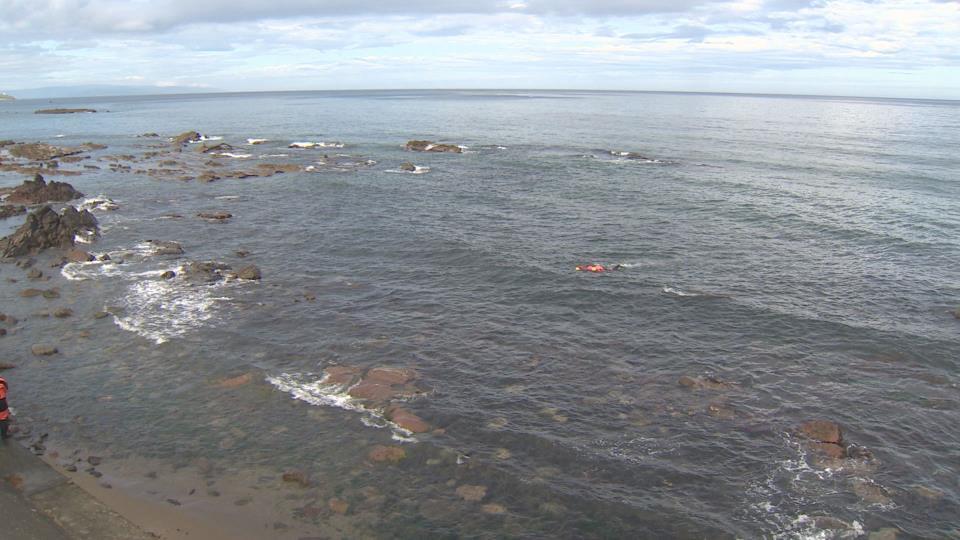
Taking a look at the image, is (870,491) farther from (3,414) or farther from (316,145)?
(316,145)

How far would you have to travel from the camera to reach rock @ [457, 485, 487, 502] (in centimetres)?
2173

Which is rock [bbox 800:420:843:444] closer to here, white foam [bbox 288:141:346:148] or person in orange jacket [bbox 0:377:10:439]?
person in orange jacket [bbox 0:377:10:439]

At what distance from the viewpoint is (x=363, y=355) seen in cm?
3222

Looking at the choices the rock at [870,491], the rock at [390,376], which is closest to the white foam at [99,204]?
the rock at [390,376]

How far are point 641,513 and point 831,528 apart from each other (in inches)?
250

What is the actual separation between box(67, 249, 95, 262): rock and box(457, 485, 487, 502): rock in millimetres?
40128

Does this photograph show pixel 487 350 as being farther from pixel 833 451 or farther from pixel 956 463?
pixel 956 463

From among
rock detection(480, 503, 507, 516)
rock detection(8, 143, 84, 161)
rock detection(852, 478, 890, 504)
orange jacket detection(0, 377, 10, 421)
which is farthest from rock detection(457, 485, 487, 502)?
rock detection(8, 143, 84, 161)

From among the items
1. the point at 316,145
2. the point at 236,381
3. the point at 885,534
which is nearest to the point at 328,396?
the point at 236,381

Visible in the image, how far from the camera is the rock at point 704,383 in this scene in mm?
28984

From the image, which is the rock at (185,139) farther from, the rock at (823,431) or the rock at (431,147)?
the rock at (823,431)

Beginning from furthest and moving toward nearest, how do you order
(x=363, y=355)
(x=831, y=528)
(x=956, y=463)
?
(x=363, y=355) < (x=956, y=463) < (x=831, y=528)

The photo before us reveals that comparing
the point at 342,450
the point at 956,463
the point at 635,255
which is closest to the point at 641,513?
the point at 342,450

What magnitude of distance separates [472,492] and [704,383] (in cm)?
1367
